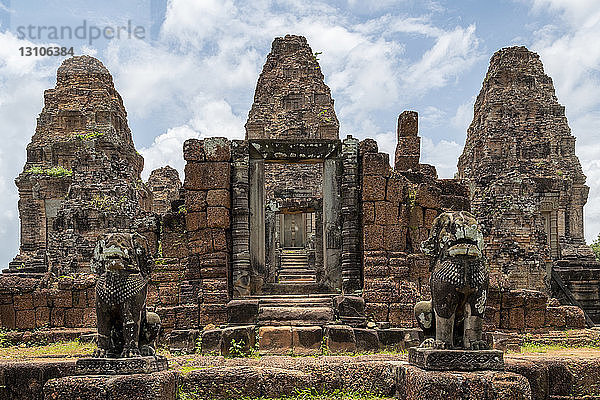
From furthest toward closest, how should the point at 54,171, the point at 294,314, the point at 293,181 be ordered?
1. the point at 293,181
2. the point at 54,171
3. the point at 294,314

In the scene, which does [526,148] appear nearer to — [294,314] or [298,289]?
[298,289]

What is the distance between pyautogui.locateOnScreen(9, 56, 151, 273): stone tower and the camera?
2256cm

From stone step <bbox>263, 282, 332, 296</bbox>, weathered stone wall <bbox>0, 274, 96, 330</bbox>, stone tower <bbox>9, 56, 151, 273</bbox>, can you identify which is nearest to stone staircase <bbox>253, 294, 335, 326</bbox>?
stone step <bbox>263, 282, 332, 296</bbox>

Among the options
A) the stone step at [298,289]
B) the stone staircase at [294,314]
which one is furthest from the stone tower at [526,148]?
the stone staircase at [294,314]

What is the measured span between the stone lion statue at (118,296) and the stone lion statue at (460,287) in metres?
3.25

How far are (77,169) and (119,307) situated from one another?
62.3 feet

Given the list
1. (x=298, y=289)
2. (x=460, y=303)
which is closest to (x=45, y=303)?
(x=298, y=289)

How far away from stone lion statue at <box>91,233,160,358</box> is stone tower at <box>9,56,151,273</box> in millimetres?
16239

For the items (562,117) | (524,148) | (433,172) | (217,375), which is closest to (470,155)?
(524,148)

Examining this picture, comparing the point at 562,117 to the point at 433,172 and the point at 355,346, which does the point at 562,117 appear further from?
the point at 355,346

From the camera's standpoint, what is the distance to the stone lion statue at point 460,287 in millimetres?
6340

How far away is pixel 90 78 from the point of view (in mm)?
29797

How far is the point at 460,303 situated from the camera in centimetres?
645

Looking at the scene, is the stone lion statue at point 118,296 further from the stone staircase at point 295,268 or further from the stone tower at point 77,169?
the stone tower at point 77,169
